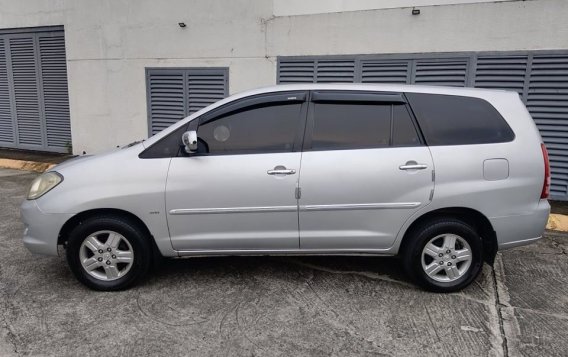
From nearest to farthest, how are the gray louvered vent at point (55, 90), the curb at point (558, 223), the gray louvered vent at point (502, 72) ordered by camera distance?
the curb at point (558, 223) → the gray louvered vent at point (502, 72) → the gray louvered vent at point (55, 90)

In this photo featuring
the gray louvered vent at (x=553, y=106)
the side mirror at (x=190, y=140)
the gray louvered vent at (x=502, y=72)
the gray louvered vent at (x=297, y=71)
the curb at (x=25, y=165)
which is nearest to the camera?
the side mirror at (x=190, y=140)

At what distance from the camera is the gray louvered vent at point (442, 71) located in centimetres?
679

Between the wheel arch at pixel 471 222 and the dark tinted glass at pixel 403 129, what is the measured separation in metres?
0.61

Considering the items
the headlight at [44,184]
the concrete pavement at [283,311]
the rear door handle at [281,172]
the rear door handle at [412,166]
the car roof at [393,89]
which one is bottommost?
the concrete pavement at [283,311]

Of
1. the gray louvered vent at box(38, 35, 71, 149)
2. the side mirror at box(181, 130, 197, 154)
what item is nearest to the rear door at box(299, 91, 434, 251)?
the side mirror at box(181, 130, 197, 154)

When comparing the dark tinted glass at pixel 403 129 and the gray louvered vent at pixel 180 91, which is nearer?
the dark tinted glass at pixel 403 129

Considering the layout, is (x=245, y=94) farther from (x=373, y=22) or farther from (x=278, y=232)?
(x=373, y=22)

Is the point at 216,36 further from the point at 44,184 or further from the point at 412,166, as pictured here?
the point at 412,166

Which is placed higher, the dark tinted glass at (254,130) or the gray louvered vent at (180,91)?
the gray louvered vent at (180,91)

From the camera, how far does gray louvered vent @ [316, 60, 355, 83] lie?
7.39m

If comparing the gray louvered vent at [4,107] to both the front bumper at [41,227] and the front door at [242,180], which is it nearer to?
the front bumper at [41,227]

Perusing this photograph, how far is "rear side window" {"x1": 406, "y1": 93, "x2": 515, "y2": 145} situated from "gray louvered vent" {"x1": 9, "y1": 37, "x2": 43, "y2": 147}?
31.3 feet

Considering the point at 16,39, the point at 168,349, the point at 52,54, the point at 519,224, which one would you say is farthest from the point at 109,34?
the point at 519,224

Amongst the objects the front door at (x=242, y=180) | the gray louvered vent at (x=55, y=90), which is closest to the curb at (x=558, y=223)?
the front door at (x=242, y=180)
